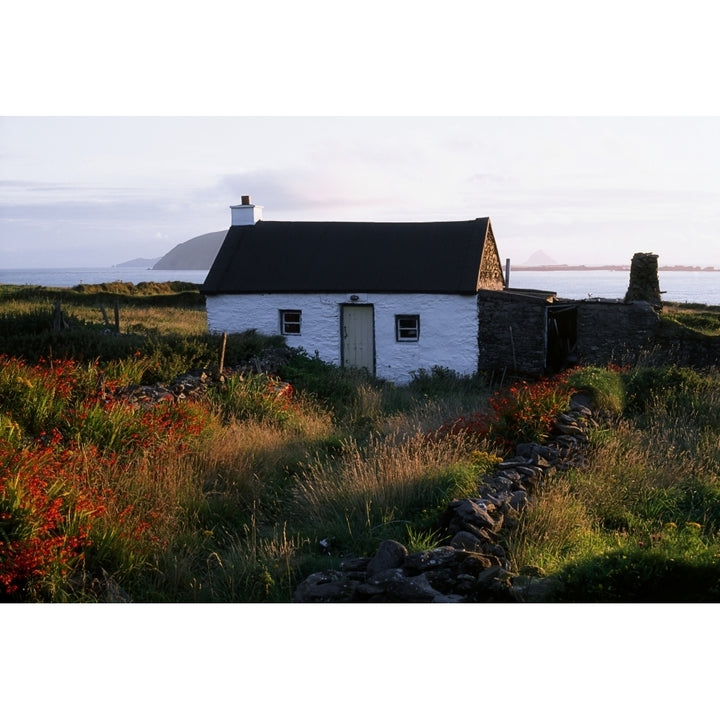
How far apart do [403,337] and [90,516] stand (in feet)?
48.9

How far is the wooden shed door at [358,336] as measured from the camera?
20828 millimetres

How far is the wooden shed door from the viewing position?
2083cm

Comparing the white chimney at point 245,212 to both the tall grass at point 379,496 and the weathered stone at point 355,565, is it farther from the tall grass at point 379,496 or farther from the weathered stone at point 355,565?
the weathered stone at point 355,565

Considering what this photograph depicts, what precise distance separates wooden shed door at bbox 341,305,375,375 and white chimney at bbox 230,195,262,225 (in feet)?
15.9

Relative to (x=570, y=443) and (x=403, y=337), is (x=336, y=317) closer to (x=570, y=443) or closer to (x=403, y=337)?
(x=403, y=337)

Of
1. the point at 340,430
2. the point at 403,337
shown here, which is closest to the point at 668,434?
the point at 340,430

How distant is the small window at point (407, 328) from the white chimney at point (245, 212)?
6.15m

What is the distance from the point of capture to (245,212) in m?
23.2

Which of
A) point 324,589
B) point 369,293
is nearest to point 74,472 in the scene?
point 324,589

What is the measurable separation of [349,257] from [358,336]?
2.50 meters

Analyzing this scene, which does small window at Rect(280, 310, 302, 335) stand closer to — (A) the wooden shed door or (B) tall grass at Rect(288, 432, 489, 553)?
(A) the wooden shed door

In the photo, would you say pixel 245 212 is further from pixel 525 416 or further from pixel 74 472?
pixel 74 472

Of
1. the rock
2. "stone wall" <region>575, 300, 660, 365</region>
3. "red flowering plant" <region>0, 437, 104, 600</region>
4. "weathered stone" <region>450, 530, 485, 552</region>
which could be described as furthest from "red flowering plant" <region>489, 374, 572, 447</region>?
"stone wall" <region>575, 300, 660, 365</region>

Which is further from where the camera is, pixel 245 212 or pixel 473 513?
pixel 245 212
